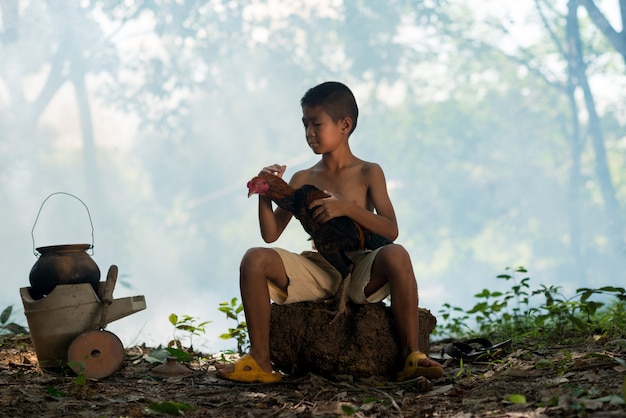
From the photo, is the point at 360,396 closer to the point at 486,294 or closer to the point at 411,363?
the point at 411,363

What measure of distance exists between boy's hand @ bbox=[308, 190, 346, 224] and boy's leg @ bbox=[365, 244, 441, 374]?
1.03 ft

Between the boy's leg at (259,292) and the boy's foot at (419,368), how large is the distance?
2.43ft

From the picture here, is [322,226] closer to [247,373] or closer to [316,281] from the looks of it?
[316,281]

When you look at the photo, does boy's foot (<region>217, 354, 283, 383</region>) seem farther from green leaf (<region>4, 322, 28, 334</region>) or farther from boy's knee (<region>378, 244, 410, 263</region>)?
green leaf (<region>4, 322, 28, 334</region>)

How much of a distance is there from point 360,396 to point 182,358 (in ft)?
4.92

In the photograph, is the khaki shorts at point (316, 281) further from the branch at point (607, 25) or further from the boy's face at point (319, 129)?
the branch at point (607, 25)

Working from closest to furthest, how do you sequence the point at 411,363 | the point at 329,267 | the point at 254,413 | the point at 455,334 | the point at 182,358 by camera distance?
1. the point at 254,413
2. the point at 411,363
3. the point at 329,267
4. the point at 182,358
5. the point at 455,334

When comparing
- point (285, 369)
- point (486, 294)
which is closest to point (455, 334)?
point (486, 294)

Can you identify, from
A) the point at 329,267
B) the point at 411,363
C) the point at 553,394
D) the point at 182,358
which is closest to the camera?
the point at 553,394

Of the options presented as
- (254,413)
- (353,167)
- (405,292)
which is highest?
(353,167)

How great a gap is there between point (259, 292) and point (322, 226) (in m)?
0.49

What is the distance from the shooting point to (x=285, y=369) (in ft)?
12.4

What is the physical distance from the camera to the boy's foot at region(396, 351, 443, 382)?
3.31 metres

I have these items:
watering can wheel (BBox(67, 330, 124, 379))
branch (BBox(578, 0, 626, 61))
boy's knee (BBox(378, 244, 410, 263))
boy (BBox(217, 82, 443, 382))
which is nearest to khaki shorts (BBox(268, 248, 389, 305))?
boy (BBox(217, 82, 443, 382))
